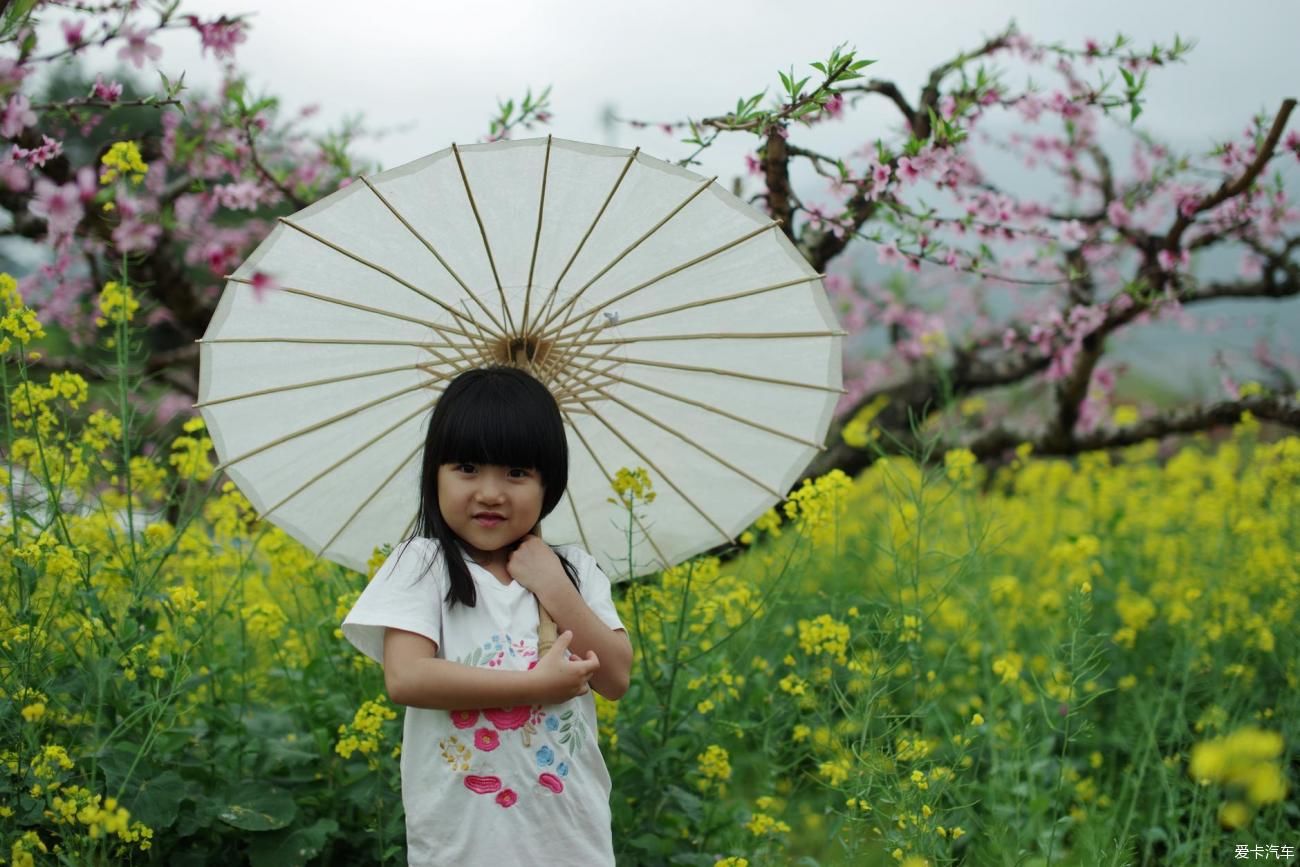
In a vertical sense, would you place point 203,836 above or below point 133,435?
below

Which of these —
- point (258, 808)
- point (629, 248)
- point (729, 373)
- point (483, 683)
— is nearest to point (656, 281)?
point (629, 248)

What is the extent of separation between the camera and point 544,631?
200cm

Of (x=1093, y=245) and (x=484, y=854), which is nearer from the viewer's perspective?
(x=484, y=854)

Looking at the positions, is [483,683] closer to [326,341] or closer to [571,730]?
[571,730]

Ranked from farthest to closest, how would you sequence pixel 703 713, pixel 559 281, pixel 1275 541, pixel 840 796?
pixel 1275 541 < pixel 840 796 < pixel 703 713 < pixel 559 281

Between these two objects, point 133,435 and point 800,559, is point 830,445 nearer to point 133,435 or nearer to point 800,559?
point 800,559

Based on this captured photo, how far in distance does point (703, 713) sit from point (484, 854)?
1.16 meters

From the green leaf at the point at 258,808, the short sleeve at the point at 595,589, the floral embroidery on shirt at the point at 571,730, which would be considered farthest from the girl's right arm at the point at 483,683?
the green leaf at the point at 258,808

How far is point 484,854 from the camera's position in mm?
1888

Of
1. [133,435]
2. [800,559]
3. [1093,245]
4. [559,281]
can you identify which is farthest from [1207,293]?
[133,435]

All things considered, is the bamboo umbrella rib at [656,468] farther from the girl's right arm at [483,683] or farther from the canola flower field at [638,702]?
the girl's right arm at [483,683]

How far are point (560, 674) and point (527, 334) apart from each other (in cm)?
71

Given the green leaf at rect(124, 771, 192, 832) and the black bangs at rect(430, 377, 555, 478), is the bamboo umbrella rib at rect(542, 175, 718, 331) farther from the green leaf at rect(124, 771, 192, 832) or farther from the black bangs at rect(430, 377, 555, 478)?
the green leaf at rect(124, 771, 192, 832)

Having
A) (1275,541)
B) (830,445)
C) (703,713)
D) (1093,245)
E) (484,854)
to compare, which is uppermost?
(1093,245)
